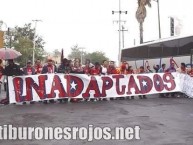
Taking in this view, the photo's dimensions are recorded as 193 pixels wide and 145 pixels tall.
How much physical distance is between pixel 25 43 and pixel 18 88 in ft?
196

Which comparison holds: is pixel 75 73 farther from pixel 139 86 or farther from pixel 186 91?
pixel 186 91

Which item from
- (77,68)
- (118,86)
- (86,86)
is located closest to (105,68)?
(118,86)

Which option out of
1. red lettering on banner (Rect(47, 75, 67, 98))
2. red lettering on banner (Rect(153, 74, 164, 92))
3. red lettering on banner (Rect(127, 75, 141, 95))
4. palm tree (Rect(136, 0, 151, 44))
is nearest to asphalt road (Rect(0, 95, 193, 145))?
red lettering on banner (Rect(47, 75, 67, 98))

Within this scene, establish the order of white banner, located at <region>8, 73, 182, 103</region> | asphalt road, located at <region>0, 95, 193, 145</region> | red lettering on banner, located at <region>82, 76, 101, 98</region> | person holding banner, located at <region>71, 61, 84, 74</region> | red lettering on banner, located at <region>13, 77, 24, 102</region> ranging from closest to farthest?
1. asphalt road, located at <region>0, 95, 193, 145</region>
2. red lettering on banner, located at <region>13, 77, 24, 102</region>
3. white banner, located at <region>8, 73, 182, 103</region>
4. red lettering on banner, located at <region>82, 76, 101, 98</region>
5. person holding banner, located at <region>71, 61, 84, 74</region>

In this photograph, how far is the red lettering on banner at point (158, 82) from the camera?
18906mm

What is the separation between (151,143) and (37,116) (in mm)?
4802

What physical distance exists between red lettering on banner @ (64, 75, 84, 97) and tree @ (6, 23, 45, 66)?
5846cm

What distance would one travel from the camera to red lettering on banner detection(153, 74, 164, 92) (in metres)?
18.9

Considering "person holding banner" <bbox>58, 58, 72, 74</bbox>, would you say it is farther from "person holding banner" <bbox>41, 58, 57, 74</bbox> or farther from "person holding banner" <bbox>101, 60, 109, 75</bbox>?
"person holding banner" <bbox>101, 60, 109, 75</bbox>

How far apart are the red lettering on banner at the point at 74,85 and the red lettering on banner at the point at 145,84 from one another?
284 centimetres

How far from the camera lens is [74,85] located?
17.2 metres

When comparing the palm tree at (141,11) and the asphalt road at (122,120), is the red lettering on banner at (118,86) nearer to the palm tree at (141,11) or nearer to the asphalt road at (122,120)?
the asphalt road at (122,120)

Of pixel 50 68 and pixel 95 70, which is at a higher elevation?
pixel 50 68

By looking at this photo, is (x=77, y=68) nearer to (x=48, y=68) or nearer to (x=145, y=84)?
(x=48, y=68)
